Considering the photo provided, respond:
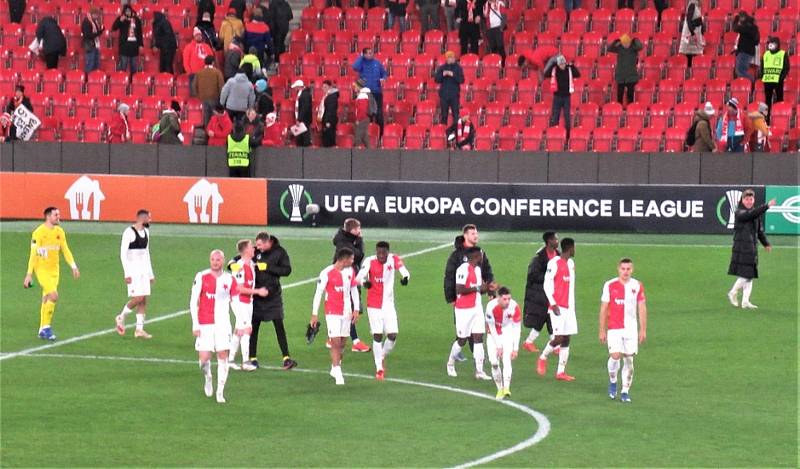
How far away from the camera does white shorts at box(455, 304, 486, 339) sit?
21.3 meters

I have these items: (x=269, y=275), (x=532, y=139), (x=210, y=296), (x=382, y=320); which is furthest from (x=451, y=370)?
(x=532, y=139)

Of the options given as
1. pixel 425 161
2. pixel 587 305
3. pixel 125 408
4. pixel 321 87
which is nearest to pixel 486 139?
pixel 425 161

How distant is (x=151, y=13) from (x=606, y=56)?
13.8m

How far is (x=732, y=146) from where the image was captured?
124ft

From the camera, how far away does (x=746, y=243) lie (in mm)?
27766

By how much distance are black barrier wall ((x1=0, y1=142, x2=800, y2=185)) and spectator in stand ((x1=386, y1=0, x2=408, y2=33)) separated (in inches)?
220

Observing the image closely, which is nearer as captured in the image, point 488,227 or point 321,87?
point 488,227

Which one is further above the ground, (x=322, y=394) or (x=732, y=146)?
(x=732, y=146)

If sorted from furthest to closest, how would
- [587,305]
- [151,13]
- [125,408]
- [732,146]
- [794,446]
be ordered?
[151,13], [732,146], [587,305], [125,408], [794,446]

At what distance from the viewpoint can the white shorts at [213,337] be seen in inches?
781

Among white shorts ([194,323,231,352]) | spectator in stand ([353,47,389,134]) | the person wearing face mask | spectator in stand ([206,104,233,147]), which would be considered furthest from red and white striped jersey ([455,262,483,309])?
spectator in stand ([206,104,233,147])

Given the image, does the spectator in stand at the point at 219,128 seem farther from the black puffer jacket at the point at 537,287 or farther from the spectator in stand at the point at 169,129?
the black puffer jacket at the point at 537,287

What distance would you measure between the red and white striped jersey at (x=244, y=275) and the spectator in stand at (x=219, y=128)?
62.1 ft

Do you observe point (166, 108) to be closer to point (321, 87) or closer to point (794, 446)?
point (321, 87)
